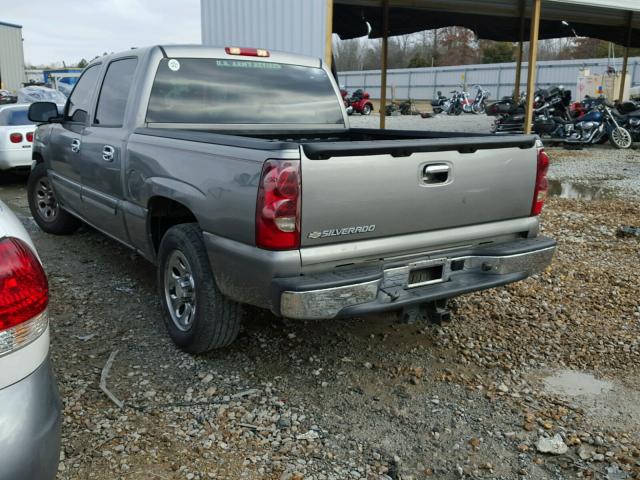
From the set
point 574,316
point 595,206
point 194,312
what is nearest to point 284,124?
point 194,312

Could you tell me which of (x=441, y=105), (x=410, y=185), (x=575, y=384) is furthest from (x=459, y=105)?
(x=410, y=185)

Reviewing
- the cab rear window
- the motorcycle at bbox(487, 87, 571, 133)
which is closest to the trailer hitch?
the cab rear window

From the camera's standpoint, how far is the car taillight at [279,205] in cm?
285

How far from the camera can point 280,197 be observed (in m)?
2.87

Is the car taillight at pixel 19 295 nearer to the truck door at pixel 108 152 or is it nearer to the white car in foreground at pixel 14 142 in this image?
the truck door at pixel 108 152

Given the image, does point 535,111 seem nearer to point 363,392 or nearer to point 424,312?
point 424,312

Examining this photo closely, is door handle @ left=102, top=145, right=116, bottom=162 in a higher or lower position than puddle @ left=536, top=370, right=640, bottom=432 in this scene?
higher

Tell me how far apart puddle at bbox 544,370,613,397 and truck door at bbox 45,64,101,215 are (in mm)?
4011

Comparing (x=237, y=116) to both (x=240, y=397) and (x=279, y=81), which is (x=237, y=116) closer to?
(x=279, y=81)

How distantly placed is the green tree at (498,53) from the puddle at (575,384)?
52.6 m

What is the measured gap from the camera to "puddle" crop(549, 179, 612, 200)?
945cm

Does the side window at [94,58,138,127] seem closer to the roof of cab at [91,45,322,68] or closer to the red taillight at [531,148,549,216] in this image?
the roof of cab at [91,45,322,68]

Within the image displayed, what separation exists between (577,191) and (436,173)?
754 centimetres

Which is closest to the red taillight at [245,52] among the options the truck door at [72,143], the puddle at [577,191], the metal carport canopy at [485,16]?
the truck door at [72,143]
